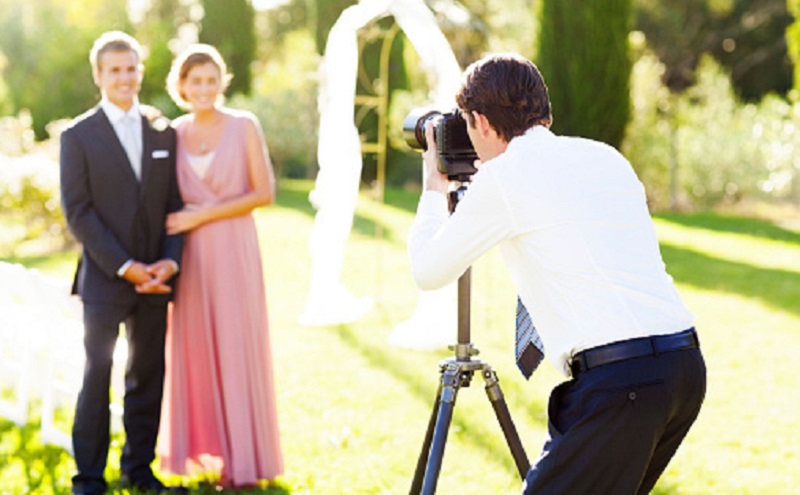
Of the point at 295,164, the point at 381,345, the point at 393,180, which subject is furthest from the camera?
the point at 295,164

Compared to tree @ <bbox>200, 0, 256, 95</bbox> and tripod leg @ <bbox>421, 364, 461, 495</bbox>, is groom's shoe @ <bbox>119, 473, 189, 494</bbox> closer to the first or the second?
tripod leg @ <bbox>421, 364, 461, 495</bbox>

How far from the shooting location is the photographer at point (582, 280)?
106 inches

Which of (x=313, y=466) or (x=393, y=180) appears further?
(x=393, y=180)

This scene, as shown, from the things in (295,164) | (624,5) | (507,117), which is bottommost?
(295,164)

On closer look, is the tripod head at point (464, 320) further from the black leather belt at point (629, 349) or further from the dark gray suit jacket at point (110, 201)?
the dark gray suit jacket at point (110, 201)

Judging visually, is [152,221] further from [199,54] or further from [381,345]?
[381,345]

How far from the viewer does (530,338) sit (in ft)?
10.4

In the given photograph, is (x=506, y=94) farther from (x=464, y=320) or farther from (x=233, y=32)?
(x=233, y=32)

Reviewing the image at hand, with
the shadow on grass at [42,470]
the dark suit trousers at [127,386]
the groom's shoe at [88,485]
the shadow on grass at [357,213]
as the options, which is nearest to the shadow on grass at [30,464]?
the shadow on grass at [42,470]

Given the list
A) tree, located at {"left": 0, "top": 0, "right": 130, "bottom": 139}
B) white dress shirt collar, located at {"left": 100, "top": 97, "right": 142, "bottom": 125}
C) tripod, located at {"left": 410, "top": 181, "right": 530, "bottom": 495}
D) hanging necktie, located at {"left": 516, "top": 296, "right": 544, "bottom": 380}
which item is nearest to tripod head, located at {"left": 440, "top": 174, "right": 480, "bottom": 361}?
tripod, located at {"left": 410, "top": 181, "right": 530, "bottom": 495}

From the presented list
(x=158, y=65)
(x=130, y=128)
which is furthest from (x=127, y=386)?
(x=158, y=65)

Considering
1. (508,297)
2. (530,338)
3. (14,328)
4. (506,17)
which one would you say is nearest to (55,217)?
(508,297)

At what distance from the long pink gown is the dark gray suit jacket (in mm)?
163

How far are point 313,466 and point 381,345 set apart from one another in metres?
3.09
